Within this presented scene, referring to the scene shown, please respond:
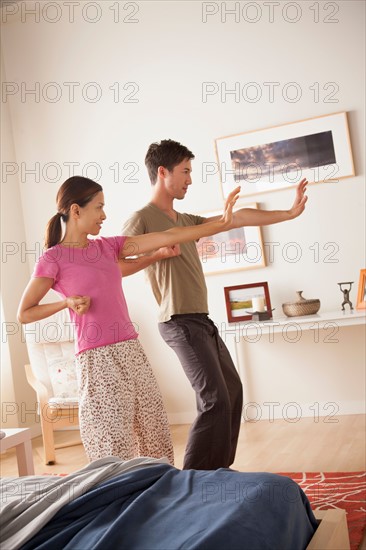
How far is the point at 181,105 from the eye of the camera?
16.8 feet

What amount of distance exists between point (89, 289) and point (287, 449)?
6.21 feet

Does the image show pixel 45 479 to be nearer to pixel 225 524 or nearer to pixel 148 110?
pixel 225 524

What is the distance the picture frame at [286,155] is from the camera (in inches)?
185

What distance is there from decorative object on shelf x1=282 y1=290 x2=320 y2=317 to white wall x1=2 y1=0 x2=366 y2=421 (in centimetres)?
19

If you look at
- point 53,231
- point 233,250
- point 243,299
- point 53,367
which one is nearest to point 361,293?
point 243,299

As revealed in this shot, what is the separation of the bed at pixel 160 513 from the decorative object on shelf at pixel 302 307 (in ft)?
8.60

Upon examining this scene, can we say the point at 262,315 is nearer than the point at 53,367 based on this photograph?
Yes

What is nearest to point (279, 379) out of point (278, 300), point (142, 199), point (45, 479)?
point (278, 300)

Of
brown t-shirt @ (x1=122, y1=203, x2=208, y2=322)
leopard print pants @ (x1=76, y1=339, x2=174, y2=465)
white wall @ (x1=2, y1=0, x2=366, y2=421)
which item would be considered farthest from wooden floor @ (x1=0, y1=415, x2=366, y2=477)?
leopard print pants @ (x1=76, y1=339, x2=174, y2=465)

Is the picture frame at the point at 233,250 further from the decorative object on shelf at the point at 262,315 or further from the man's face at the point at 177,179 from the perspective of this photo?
the man's face at the point at 177,179

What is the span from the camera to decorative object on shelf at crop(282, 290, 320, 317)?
15.1 ft

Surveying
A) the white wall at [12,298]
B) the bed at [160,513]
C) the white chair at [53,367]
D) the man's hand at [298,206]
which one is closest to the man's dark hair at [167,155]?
the man's hand at [298,206]

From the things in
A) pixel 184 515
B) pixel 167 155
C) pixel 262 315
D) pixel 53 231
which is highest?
pixel 167 155

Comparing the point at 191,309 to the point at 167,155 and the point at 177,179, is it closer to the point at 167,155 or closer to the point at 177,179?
the point at 177,179
